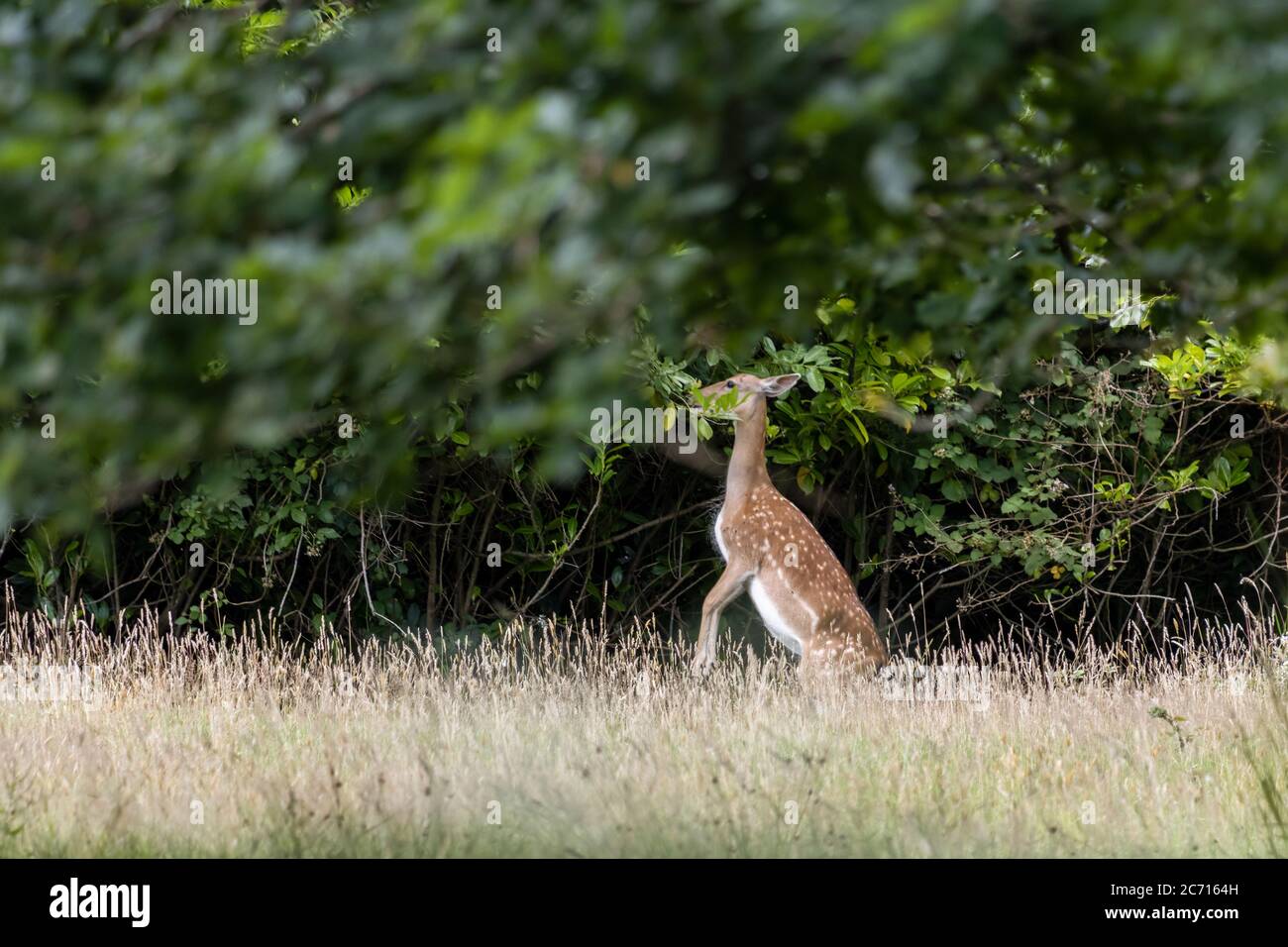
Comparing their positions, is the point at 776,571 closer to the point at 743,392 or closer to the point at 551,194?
the point at 743,392

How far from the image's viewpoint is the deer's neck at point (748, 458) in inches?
281

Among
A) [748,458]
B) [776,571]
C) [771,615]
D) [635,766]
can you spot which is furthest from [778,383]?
[635,766]

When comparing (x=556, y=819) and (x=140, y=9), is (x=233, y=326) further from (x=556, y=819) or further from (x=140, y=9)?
(x=556, y=819)

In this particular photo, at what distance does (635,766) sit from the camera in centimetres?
536

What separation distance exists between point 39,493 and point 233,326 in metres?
0.50

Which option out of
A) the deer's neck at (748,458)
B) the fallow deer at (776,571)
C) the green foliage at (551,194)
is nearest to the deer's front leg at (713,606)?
the fallow deer at (776,571)

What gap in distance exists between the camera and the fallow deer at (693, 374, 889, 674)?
6.86 meters

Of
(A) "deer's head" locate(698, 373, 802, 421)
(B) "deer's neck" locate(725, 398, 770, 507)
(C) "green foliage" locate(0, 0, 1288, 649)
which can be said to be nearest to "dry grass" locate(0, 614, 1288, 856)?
(B) "deer's neck" locate(725, 398, 770, 507)

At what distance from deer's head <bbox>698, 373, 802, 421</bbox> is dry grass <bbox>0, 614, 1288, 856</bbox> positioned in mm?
1227

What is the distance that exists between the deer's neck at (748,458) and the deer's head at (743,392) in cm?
4

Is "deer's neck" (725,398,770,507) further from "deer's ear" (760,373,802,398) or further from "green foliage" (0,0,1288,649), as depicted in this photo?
"green foliage" (0,0,1288,649)

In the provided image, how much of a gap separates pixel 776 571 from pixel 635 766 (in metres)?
1.81

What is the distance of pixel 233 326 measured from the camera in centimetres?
190
